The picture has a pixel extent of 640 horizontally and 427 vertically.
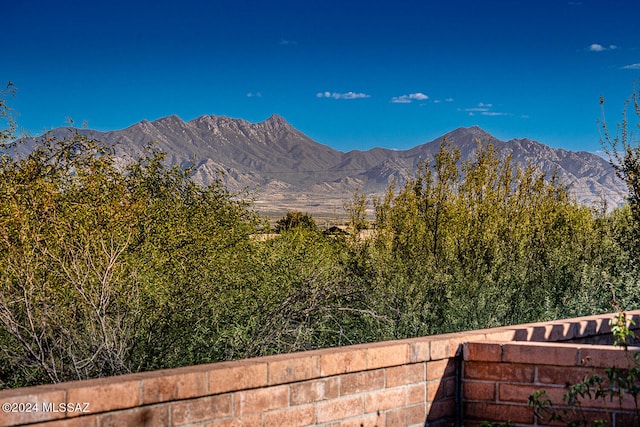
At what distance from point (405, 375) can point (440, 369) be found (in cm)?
31

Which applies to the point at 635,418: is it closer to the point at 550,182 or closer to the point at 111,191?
the point at 111,191

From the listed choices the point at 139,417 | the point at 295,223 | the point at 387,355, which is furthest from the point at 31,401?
the point at 295,223

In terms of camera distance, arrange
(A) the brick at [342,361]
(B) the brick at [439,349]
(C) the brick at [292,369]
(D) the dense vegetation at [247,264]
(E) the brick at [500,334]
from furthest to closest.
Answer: (D) the dense vegetation at [247,264]
(E) the brick at [500,334]
(B) the brick at [439,349]
(A) the brick at [342,361]
(C) the brick at [292,369]

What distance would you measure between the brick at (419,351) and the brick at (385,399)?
0.74 ft

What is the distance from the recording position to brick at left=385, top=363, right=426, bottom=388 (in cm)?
491

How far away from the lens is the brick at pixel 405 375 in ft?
16.1

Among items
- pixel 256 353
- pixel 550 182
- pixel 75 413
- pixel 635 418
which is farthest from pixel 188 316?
pixel 550 182

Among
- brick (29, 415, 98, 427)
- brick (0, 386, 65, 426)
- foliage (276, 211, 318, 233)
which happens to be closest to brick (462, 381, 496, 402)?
brick (29, 415, 98, 427)

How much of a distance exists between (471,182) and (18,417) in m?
10.2

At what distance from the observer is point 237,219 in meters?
12.6

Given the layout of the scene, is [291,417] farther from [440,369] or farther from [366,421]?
[440,369]

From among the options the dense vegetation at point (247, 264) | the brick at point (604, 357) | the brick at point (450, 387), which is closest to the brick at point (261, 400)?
the brick at point (450, 387)

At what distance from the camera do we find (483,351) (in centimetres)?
504

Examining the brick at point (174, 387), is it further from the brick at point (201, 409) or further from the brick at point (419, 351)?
the brick at point (419, 351)
